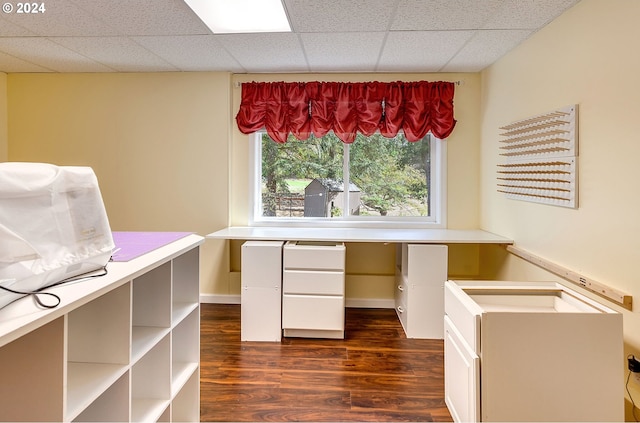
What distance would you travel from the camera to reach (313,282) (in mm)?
2857

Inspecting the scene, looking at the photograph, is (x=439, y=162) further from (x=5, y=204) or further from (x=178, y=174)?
(x=5, y=204)

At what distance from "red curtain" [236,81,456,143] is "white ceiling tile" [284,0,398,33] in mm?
923

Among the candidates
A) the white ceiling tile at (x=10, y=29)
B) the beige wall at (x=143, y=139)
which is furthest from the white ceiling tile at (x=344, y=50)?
the white ceiling tile at (x=10, y=29)

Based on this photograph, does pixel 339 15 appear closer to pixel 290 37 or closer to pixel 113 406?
pixel 290 37

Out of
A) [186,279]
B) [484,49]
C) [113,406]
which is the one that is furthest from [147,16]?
[484,49]

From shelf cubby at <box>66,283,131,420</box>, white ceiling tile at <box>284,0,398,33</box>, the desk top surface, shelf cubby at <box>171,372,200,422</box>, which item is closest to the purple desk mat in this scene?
the desk top surface

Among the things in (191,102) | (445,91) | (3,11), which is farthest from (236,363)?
(445,91)

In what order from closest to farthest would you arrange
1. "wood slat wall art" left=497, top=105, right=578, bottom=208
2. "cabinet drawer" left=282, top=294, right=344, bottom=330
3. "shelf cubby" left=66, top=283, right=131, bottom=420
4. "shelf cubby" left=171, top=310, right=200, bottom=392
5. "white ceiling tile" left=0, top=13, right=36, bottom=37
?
1. "shelf cubby" left=66, top=283, right=131, bottom=420
2. "shelf cubby" left=171, top=310, right=200, bottom=392
3. "wood slat wall art" left=497, top=105, right=578, bottom=208
4. "white ceiling tile" left=0, top=13, right=36, bottom=37
5. "cabinet drawer" left=282, top=294, right=344, bottom=330

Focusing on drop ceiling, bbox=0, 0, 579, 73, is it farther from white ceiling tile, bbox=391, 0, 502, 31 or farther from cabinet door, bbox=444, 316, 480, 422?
cabinet door, bbox=444, 316, 480, 422

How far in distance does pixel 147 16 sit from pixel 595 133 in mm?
2724

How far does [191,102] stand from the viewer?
3.54 metres

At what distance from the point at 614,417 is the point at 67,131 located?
15.0ft

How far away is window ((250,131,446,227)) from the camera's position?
→ 3623 millimetres

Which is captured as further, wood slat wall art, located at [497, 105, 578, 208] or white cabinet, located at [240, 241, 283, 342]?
white cabinet, located at [240, 241, 283, 342]
